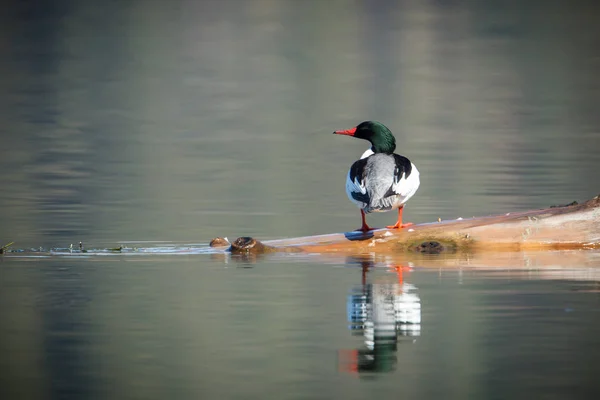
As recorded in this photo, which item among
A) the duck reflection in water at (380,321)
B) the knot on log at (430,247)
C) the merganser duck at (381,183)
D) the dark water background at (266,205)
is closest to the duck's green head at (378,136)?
the merganser duck at (381,183)

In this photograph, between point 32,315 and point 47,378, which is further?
point 32,315

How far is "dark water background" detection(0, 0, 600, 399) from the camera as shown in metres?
7.76

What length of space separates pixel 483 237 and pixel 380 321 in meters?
3.31

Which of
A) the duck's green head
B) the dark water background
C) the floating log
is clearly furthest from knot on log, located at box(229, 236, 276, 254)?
the duck's green head

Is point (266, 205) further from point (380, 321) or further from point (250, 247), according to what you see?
point (380, 321)

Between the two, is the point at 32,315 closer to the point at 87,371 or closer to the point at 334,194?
the point at 87,371

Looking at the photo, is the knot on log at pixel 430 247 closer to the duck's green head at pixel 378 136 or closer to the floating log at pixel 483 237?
the floating log at pixel 483 237

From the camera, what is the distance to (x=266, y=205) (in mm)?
17484

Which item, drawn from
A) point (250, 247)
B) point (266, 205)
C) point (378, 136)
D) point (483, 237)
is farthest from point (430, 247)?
point (266, 205)

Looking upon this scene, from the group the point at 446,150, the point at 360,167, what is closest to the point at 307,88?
the point at 446,150

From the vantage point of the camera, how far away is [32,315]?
9289mm

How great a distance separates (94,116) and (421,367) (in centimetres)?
2824

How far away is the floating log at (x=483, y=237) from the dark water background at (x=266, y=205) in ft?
2.29

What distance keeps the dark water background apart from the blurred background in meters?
0.12
